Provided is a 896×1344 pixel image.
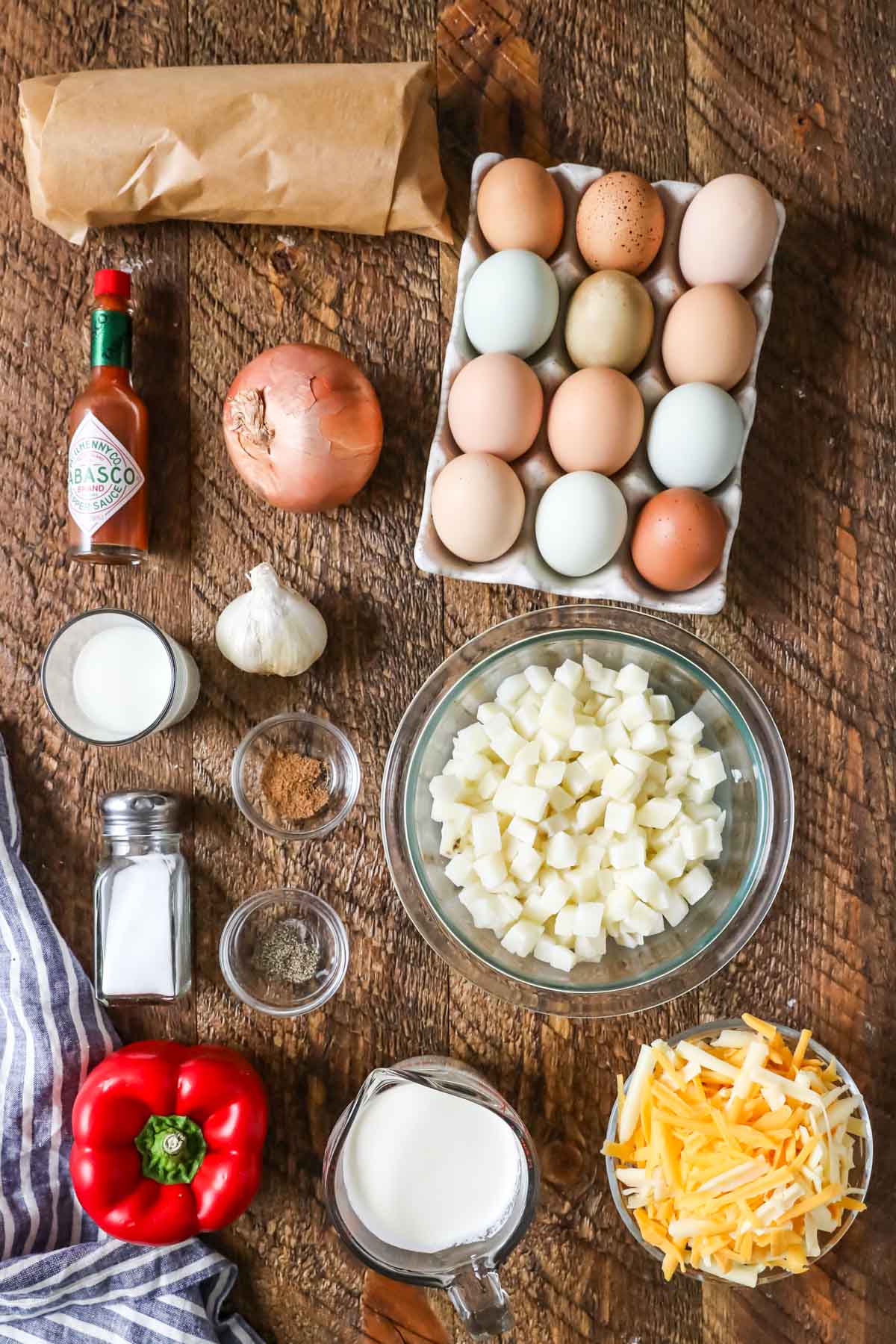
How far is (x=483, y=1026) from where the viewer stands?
1296mm

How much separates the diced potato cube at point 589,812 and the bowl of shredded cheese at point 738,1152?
0.84 ft

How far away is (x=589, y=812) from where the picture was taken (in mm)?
1184

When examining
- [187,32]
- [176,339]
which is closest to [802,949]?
[176,339]

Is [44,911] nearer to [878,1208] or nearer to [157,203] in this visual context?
[157,203]

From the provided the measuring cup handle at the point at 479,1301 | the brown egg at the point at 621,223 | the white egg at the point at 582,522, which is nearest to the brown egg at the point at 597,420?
the white egg at the point at 582,522

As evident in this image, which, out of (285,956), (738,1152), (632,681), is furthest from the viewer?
(285,956)

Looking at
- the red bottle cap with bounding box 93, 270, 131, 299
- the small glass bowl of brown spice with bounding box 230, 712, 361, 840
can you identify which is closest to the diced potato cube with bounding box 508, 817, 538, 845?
the small glass bowl of brown spice with bounding box 230, 712, 361, 840

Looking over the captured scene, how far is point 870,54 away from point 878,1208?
1441 millimetres

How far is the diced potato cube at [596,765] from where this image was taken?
1177 millimetres

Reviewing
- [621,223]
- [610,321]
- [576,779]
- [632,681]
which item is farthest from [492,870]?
[621,223]

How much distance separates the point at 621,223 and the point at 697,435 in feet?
0.86

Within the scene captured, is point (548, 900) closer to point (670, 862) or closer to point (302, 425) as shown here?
point (670, 862)

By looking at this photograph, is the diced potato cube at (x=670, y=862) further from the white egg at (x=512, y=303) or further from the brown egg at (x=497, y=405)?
the white egg at (x=512, y=303)

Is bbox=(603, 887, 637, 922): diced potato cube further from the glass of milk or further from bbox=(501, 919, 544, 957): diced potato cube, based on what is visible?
the glass of milk
